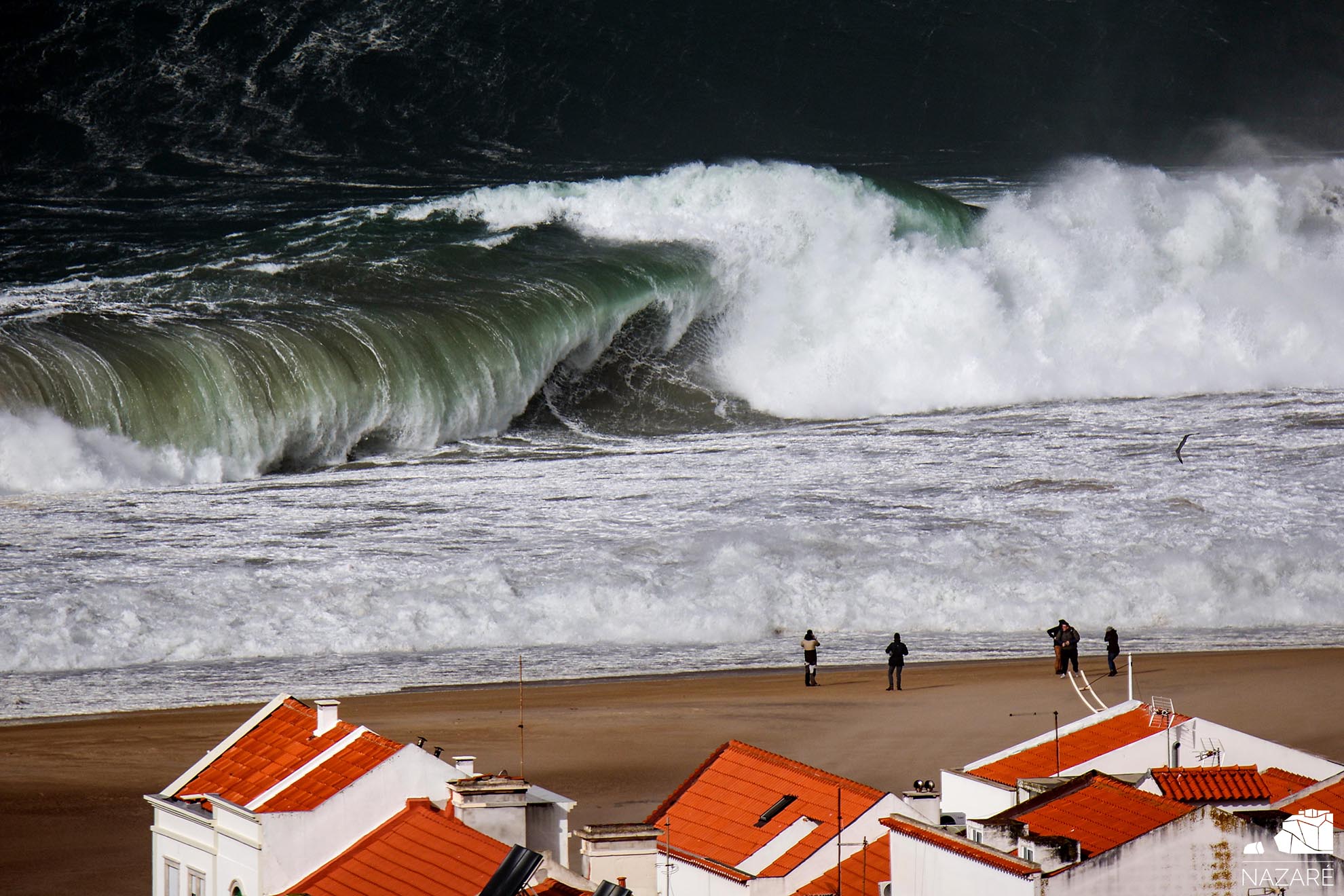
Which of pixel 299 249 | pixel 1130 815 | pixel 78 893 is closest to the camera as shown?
pixel 1130 815

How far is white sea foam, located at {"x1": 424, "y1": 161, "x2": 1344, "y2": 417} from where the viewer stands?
3500cm

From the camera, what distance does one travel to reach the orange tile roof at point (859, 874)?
10523mm

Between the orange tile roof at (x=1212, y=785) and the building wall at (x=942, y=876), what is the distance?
1797mm

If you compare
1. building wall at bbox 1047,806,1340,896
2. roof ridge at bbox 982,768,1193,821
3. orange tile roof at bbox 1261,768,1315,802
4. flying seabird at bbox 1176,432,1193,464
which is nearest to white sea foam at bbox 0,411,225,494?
flying seabird at bbox 1176,432,1193,464

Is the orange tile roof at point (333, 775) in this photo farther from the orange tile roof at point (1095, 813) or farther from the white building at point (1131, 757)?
the white building at point (1131, 757)

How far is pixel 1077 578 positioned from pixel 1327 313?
1839 centimetres

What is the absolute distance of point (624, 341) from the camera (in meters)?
35.4

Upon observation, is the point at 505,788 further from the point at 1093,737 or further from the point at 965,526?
the point at 965,526

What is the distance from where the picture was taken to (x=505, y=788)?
10.4 m

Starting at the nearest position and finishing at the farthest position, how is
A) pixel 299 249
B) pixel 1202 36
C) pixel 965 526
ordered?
1. pixel 965 526
2. pixel 299 249
3. pixel 1202 36

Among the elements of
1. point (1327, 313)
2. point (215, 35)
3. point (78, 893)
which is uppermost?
point (215, 35)

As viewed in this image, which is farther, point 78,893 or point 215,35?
point 215,35

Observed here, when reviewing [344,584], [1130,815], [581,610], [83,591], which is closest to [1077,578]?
[581,610]

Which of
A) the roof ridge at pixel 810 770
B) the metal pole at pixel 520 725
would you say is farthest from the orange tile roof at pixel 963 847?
the metal pole at pixel 520 725
